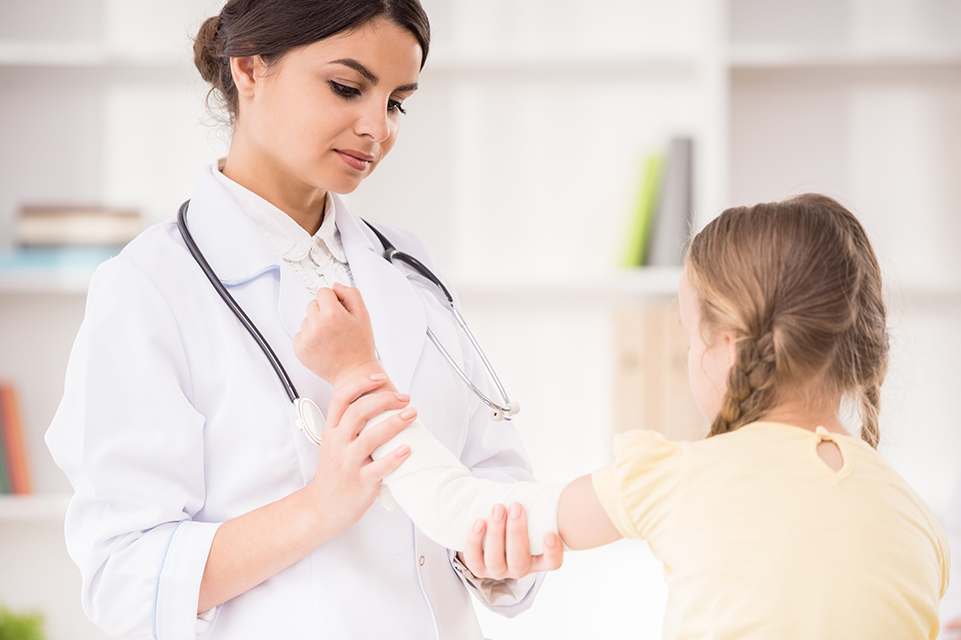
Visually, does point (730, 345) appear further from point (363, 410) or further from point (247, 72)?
point (247, 72)

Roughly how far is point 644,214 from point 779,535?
1.46 metres

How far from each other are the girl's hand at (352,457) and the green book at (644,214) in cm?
136

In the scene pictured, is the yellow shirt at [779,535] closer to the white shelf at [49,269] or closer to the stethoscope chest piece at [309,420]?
the stethoscope chest piece at [309,420]

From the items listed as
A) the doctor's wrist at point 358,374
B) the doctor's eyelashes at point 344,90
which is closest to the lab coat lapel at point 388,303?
the doctor's wrist at point 358,374

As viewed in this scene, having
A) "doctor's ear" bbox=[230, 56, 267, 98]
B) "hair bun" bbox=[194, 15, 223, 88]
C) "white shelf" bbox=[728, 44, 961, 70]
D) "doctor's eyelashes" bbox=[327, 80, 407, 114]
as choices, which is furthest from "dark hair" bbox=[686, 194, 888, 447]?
"white shelf" bbox=[728, 44, 961, 70]

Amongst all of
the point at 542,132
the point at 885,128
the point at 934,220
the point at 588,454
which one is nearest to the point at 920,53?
the point at 885,128

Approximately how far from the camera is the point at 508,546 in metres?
0.86

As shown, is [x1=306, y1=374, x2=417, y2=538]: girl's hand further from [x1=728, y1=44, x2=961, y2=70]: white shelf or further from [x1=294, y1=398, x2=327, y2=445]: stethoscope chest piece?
[x1=728, y1=44, x2=961, y2=70]: white shelf

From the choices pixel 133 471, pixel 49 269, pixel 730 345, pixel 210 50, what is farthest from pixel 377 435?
pixel 49 269

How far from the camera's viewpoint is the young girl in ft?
2.44

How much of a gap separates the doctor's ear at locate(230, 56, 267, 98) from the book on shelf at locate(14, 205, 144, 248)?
114 cm

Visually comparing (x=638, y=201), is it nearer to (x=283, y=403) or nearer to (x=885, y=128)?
(x=885, y=128)

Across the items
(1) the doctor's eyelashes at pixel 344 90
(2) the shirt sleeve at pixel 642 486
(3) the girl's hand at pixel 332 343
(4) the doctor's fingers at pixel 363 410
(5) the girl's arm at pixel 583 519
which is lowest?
(5) the girl's arm at pixel 583 519

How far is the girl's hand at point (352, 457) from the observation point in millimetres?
876
